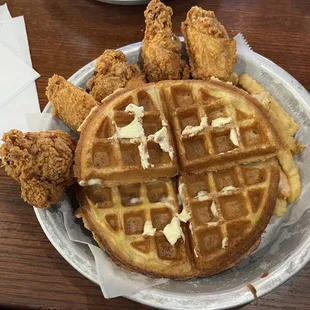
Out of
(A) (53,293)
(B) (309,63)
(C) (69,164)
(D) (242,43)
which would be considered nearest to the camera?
(C) (69,164)

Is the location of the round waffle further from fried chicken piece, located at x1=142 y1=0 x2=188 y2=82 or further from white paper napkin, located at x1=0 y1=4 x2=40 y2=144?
white paper napkin, located at x1=0 y1=4 x2=40 y2=144

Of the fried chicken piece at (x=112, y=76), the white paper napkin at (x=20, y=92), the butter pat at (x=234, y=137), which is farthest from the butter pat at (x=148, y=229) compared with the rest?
the white paper napkin at (x=20, y=92)

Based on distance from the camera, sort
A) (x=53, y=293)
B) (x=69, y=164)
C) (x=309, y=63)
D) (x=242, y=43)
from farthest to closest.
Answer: (x=309, y=63)
(x=242, y=43)
(x=53, y=293)
(x=69, y=164)

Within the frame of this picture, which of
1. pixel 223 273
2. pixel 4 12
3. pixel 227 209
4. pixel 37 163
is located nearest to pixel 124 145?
pixel 37 163

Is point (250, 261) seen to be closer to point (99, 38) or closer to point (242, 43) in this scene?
point (242, 43)

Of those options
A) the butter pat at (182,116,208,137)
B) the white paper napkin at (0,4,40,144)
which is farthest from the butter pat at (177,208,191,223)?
the white paper napkin at (0,4,40,144)

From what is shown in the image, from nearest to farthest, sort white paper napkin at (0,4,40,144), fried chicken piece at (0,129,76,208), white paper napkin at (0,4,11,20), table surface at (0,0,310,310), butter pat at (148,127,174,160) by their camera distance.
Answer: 1. fried chicken piece at (0,129,76,208)
2. butter pat at (148,127,174,160)
3. table surface at (0,0,310,310)
4. white paper napkin at (0,4,40,144)
5. white paper napkin at (0,4,11,20)

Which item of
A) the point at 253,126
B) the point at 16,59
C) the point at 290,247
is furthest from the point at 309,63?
the point at 16,59
